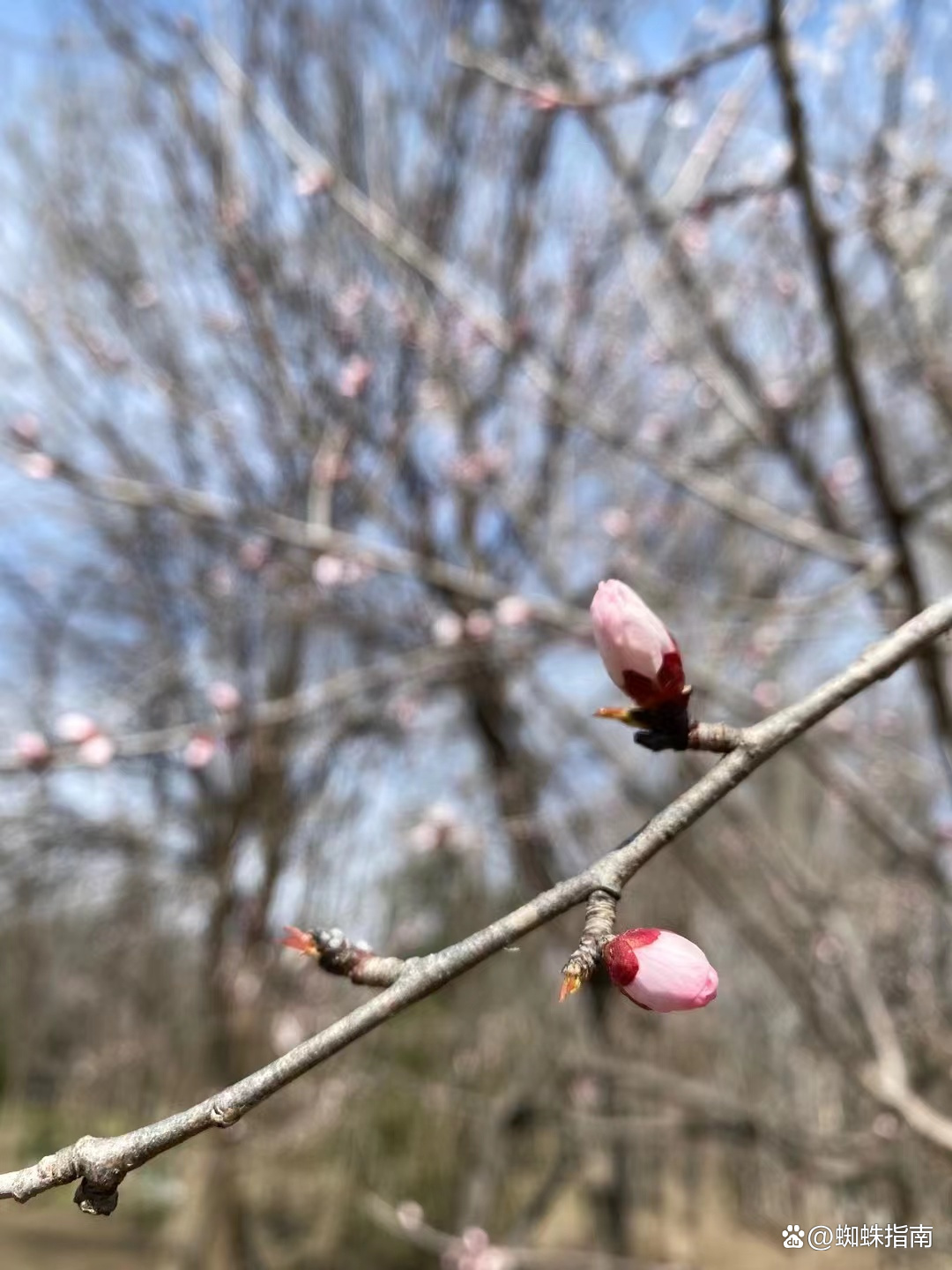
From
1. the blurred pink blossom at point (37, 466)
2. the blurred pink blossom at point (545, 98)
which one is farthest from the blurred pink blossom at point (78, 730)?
the blurred pink blossom at point (545, 98)

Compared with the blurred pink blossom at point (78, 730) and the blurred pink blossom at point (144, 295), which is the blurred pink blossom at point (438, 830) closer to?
the blurred pink blossom at point (78, 730)

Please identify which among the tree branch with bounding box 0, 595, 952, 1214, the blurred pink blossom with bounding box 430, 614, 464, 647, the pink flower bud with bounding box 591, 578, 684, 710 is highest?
the blurred pink blossom with bounding box 430, 614, 464, 647

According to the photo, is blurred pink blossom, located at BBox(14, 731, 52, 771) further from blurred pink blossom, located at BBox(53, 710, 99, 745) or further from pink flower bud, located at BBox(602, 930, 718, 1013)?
pink flower bud, located at BBox(602, 930, 718, 1013)

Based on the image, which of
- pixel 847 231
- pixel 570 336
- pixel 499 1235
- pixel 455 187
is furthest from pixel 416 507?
pixel 499 1235

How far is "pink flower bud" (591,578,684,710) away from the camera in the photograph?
25.1 inches

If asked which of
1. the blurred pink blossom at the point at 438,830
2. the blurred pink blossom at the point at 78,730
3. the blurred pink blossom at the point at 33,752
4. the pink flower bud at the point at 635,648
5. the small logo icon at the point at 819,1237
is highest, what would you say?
the blurred pink blossom at the point at 438,830

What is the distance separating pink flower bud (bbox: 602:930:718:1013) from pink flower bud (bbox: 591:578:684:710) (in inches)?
6.5

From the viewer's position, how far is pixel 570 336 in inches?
178

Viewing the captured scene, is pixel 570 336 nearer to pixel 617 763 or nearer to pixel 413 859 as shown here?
pixel 617 763

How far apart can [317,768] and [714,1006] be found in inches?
113

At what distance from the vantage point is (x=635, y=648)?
0.65 metres

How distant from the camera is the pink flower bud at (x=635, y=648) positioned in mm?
638

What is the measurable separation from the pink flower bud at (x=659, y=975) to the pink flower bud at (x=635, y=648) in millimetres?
164

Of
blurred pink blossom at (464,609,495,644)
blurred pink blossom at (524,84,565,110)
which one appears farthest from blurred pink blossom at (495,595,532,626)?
blurred pink blossom at (524,84,565,110)
